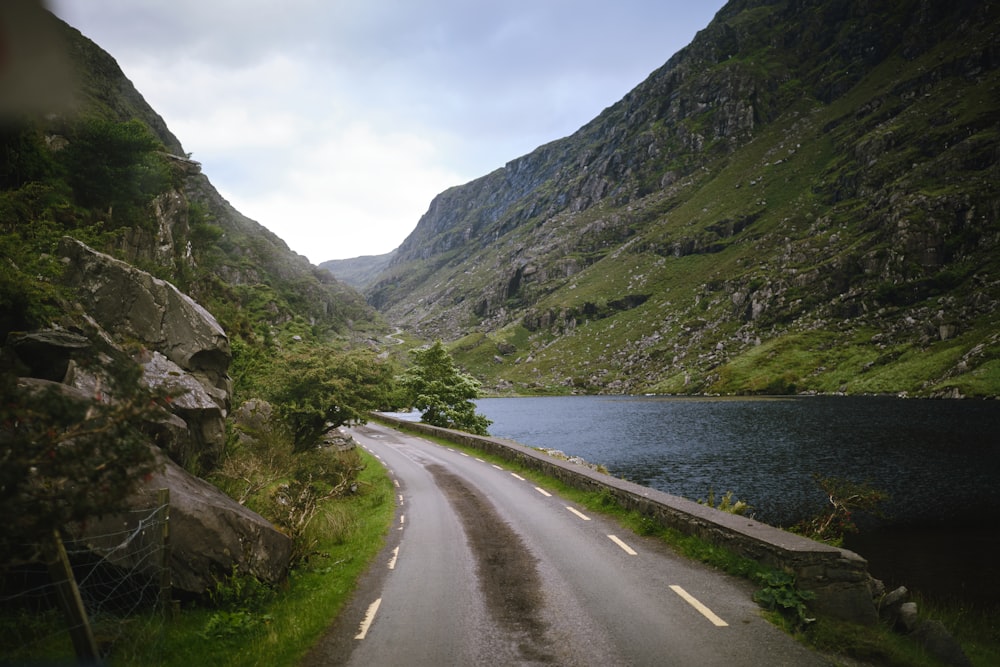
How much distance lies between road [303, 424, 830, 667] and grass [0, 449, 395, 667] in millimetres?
466

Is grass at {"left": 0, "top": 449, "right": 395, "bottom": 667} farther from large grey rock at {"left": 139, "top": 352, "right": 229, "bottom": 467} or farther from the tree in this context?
Result: the tree

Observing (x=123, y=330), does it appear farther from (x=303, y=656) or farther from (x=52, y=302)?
(x=303, y=656)

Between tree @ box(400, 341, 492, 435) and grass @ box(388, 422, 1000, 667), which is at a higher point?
tree @ box(400, 341, 492, 435)

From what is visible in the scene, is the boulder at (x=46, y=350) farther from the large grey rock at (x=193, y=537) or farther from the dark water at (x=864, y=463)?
the dark water at (x=864, y=463)

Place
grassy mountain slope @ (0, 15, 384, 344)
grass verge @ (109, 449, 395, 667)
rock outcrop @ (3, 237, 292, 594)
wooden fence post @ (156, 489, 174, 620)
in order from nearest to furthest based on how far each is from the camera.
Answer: grass verge @ (109, 449, 395, 667) → wooden fence post @ (156, 489, 174, 620) → rock outcrop @ (3, 237, 292, 594) → grassy mountain slope @ (0, 15, 384, 344)

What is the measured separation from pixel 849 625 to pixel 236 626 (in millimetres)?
9584

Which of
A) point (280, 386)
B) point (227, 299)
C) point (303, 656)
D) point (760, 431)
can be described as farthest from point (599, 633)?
point (760, 431)

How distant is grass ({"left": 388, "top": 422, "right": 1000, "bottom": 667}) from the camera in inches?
266

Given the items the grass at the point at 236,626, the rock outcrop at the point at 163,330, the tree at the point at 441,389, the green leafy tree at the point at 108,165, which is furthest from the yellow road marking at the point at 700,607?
the tree at the point at 441,389

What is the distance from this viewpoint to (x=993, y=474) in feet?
92.3

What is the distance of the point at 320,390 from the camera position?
21.8 metres

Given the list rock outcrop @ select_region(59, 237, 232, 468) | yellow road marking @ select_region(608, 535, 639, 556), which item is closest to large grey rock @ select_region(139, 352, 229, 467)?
rock outcrop @ select_region(59, 237, 232, 468)

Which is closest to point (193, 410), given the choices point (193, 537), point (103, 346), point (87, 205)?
point (103, 346)

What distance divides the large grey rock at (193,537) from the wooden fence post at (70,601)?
1.59m
